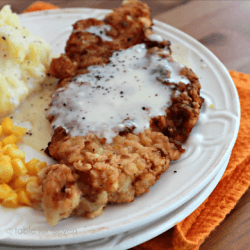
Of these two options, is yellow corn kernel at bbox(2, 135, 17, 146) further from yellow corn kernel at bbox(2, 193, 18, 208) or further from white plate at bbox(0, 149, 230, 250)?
white plate at bbox(0, 149, 230, 250)

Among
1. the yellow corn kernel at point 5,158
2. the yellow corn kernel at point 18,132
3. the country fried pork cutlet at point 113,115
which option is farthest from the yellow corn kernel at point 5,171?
the yellow corn kernel at point 18,132

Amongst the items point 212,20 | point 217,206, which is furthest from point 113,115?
point 212,20

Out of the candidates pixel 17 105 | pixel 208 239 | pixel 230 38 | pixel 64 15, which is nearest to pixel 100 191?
pixel 208 239

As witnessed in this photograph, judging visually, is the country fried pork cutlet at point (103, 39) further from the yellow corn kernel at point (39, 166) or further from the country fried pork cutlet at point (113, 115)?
the yellow corn kernel at point (39, 166)

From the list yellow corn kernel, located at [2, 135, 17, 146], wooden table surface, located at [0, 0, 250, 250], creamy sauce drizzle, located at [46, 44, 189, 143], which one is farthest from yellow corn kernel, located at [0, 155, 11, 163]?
wooden table surface, located at [0, 0, 250, 250]

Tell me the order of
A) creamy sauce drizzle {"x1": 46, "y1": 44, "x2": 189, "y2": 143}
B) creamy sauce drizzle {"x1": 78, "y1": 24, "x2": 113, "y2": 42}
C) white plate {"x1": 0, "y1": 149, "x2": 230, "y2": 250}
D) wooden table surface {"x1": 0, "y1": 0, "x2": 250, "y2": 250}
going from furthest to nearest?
wooden table surface {"x1": 0, "y1": 0, "x2": 250, "y2": 250} → creamy sauce drizzle {"x1": 78, "y1": 24, "x2": 113, "y2": 42} → creamy sauce drizzle {"x1": 46, "y1": 44, "x2": 189, "y2": 143} → white plate {"x1": 0, "y1": 149, "x2": 230, "y2": 250}

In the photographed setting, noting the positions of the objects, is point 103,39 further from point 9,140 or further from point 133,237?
point 133,237
